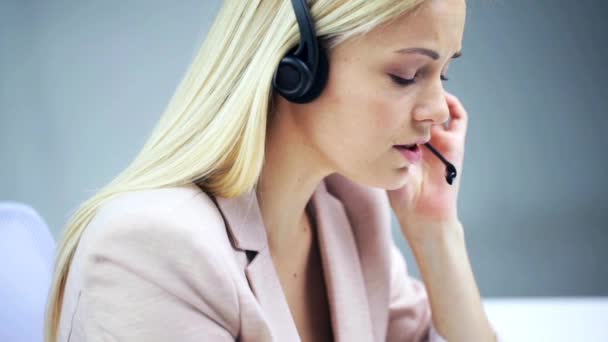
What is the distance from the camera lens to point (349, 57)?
0.86 m

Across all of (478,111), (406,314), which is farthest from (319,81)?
(478,111)

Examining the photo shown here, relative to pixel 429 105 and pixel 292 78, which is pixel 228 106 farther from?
pixel 429 105

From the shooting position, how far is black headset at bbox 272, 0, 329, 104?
2.71 feet

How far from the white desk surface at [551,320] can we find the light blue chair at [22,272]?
0.76 metres

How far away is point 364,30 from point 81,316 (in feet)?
1.47

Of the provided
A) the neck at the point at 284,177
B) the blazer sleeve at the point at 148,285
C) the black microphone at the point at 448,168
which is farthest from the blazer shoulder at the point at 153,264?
the black microphone at the point at 448,168

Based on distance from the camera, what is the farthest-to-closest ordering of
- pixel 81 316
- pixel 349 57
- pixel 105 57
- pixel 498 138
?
1. pixel 498 138
2. pixel 105 57
3. pixel 349 57
4. pixel 81 316

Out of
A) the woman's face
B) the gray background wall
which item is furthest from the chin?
the gray background wall

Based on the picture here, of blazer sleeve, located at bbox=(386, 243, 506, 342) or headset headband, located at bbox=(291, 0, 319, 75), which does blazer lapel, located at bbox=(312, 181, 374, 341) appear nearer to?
blazer sleeve, located at bbox=(386, 243, 506, 342)

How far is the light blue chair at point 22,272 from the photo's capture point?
978 mm

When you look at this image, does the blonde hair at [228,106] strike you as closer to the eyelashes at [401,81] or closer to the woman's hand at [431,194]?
Result: the eyelashes at [401,81]

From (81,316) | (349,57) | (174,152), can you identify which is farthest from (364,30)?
(81,316)

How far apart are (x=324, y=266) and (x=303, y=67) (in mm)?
367

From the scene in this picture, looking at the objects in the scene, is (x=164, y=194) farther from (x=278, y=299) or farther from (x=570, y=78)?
(x=570, y=78)
